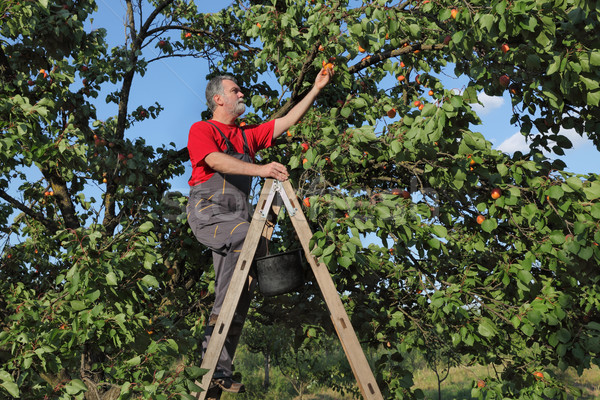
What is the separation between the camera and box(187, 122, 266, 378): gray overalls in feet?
12.1

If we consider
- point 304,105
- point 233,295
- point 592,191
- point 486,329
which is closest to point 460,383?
point 486,329

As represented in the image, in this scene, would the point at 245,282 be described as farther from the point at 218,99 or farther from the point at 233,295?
the point at 218,99

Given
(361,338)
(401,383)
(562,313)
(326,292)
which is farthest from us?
(361,338)

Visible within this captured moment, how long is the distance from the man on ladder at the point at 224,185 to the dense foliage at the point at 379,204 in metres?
0.34

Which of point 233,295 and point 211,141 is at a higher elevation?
point 211,141

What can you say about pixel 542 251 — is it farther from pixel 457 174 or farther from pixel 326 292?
pixel 326 292

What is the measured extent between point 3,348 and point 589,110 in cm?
458

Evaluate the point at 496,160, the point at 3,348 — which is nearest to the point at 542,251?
the point at 496,160

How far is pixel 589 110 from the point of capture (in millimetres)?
3840

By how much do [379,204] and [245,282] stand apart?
40.6 inches

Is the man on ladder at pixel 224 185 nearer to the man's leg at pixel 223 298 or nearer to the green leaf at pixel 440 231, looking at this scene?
the man's leg at pixel 223 298

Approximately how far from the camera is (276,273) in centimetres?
365

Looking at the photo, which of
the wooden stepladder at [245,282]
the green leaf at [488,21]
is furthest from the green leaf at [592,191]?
the wooden stepladder at [245,282]

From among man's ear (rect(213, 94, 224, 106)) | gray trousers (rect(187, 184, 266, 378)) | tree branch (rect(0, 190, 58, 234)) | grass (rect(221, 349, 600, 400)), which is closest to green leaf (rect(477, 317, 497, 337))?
gray trousers (rect(187, 184, 266, 378))
